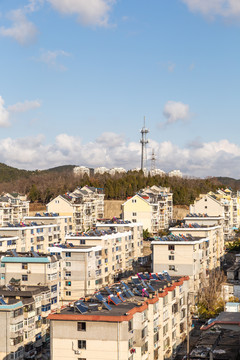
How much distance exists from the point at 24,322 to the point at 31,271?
450 centimetres

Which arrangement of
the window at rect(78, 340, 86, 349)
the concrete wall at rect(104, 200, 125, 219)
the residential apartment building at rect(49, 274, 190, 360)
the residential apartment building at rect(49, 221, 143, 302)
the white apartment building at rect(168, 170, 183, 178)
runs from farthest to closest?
the white apartment building at rect(168, 170, 183, 178) < the concrete wall at rect(104, 200, 125, 219) < the residential apartment building at rect(49, 221, 143, 302) < the window at rect(78, 340, 86, 349) < the residential apartment building at rect(49, 274, 190, 360)

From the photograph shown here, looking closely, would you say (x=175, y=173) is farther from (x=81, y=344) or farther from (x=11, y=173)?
→ (x=81, y=344)

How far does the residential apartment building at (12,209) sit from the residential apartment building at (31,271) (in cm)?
2233

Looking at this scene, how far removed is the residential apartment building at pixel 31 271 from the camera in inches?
969

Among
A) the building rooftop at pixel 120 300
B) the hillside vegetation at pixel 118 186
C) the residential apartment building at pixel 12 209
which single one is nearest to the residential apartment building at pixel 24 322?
the building rooftop at pixel 120 300

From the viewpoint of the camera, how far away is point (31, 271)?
24906 mm

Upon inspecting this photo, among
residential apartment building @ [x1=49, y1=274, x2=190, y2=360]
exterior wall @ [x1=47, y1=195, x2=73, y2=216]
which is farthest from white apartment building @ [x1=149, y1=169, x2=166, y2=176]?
residential apartment building @ [x1=49, y1=274, x2=190, y2=360]

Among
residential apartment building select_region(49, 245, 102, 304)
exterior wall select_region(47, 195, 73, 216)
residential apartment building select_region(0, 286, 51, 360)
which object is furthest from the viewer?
exterior wall select_region(47, 195, 73, 216)

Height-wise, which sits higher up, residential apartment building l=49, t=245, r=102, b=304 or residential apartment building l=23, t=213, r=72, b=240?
residential apartment building l=23, t=213, r=72, b=240

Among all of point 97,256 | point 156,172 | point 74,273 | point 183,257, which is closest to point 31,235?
point 97,256

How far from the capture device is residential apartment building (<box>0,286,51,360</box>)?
64.3ft

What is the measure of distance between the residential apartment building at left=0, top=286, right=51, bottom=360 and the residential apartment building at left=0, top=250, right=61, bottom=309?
1.21 m

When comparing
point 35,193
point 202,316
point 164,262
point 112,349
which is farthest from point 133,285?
point 35,193

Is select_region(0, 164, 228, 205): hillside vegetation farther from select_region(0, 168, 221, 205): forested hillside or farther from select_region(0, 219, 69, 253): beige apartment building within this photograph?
select_region(0, 219, 69, 253): beige apartment building
